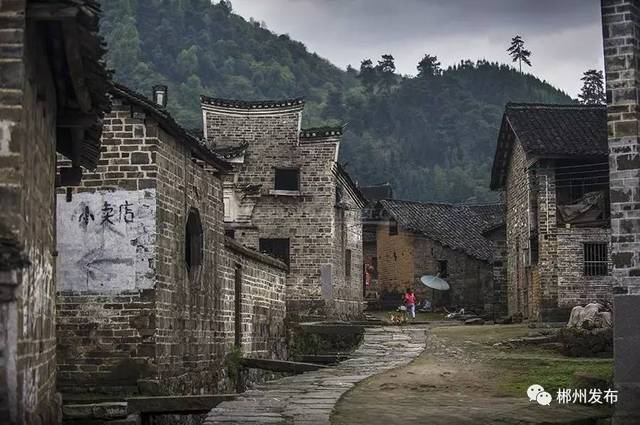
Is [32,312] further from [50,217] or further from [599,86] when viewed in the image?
[599,86]

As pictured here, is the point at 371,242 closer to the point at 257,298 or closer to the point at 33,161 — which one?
the point at 257,298

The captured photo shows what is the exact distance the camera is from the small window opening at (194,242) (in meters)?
17.9

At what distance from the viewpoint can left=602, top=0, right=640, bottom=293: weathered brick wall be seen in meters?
11.5

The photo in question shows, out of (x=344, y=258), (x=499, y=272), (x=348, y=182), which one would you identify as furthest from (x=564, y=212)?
(x=499, y=272)

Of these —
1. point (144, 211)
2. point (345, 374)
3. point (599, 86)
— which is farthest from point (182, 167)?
point (599, 86)

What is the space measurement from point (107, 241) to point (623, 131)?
27.1 feet

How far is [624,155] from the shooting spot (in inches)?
459

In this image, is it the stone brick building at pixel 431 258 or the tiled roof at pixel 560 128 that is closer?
the tiled roof at pixel 560 128

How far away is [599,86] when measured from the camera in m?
87.3

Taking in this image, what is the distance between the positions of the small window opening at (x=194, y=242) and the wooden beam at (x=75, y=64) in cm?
762

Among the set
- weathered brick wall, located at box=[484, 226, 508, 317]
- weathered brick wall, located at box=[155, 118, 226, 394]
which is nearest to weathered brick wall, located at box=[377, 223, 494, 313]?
weathered brick wall, located at box=[484, 226, 508, 317]

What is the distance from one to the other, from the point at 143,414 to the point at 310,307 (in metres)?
19.4

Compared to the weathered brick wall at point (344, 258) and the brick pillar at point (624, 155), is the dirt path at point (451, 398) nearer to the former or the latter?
the brick pillar at point (624, 155)

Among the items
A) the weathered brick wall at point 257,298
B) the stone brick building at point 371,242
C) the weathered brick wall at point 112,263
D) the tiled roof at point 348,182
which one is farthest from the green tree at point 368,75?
the weathered brick wall at point 112,263
